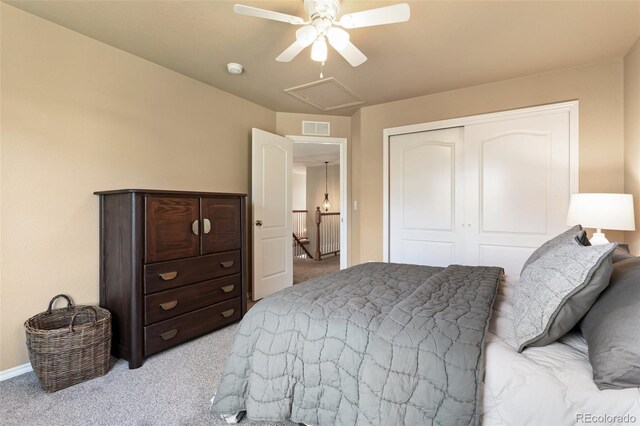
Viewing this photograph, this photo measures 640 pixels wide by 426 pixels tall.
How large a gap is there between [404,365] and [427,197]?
286cm

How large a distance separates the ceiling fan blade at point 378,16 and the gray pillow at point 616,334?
1.52 meters

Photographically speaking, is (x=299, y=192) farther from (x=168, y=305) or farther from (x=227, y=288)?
(x=168, y=305)

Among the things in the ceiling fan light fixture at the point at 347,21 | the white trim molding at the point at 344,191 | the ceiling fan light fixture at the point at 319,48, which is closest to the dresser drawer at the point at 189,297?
the white trim molding at the point at 344,191

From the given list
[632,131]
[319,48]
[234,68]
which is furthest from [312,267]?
[632,131]

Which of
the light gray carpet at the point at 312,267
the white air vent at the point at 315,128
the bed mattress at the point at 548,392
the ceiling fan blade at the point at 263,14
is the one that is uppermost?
the white air vent at the point at 315,128

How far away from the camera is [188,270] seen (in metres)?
2.48

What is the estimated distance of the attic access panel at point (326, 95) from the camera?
3.23 m

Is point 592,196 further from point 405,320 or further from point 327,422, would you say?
point 327,422

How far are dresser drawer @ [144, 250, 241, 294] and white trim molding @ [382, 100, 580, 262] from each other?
1.90 meters

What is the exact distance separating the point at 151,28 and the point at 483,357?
9.18ft

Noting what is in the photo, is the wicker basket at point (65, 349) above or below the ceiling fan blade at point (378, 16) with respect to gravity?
below

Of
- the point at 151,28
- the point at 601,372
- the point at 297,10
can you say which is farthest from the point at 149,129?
the point at 601,372

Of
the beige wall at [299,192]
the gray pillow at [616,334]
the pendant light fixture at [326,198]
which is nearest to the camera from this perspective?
the gray pillow at [616,334]

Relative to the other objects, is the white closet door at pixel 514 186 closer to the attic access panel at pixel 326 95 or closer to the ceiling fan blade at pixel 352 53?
the attic access panel at pixel 326 95
